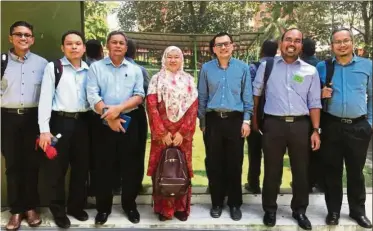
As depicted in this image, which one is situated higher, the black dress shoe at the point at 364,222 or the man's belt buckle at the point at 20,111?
the man's belt buckle at the point at 20,111

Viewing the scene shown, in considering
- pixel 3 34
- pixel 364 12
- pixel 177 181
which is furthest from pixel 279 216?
pixel 3 34

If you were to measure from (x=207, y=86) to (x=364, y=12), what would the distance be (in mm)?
2154

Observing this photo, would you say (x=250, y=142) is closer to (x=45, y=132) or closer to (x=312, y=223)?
(x=312, y=223)

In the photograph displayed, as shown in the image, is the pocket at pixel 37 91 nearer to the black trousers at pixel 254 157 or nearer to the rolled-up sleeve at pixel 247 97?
the rolled-up sleeve at pixel 247 97

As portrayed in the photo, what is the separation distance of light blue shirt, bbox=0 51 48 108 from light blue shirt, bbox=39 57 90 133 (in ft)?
0.54

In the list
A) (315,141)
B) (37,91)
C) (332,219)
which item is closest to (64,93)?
(37,91)

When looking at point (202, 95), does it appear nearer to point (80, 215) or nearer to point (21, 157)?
point (80, 215)

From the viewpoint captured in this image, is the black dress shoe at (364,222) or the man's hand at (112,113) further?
the black dress shoe at (364,222)

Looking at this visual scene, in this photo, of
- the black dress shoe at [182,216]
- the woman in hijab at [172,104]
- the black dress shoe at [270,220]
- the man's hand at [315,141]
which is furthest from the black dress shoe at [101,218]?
the man's hand at [315,141]

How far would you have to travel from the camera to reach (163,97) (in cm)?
380

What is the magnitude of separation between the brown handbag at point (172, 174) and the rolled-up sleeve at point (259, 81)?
935 mm

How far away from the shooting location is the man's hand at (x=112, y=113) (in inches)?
145

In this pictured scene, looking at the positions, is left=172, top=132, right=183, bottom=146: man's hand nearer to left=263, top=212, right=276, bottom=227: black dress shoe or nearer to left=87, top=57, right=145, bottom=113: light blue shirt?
left=87, top=57, right=145, bottom=113: light blue shirt

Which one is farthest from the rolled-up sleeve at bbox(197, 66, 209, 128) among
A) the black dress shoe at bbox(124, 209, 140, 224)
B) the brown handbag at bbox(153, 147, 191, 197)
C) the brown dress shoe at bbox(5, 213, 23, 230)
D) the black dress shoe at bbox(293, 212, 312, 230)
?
the brown dress shoe at bbox(5, 213, 23, 230)
